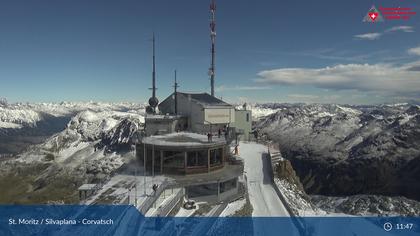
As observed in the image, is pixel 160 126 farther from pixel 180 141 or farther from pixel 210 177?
pixel 210 177

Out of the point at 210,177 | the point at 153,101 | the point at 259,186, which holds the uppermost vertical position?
the point at 153,101

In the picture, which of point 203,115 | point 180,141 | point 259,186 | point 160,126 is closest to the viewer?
point 180,141

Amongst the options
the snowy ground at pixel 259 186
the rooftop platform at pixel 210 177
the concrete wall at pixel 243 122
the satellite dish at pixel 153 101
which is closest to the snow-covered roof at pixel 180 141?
the rooftop platform at pixel 210 177

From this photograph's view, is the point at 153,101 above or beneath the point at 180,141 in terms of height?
above

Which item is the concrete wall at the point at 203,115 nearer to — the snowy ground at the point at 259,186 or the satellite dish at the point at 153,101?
the satellite dish at the point at 153,101

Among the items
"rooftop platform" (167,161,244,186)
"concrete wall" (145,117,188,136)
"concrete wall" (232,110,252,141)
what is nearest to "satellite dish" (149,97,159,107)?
"concrete wall" (145,117,188,136)

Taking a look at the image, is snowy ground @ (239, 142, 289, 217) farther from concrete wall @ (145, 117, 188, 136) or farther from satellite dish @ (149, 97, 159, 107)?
satellite dish @ (149, 97, 159, 107)

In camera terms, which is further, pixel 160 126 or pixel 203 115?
pixel 203 115

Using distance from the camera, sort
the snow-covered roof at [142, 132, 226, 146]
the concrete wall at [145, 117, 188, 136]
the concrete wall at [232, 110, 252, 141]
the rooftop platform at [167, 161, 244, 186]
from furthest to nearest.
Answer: the concrete wall at [232, 110, 252, 141] → the concrete wall at [145, 117, 188, 136] → the snow-covered roof at [142, 132, 226, 146] → the rooftop platform at [167, 161, 244, 186]

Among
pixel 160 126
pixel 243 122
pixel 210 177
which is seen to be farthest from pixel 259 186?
pixel 243 122
